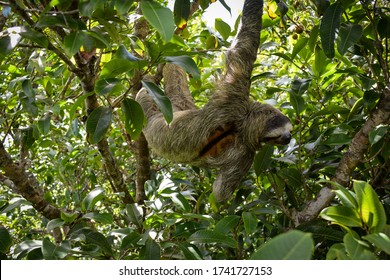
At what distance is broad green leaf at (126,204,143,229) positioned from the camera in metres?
3.20

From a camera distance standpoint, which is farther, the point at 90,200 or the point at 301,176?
the point at 301,176

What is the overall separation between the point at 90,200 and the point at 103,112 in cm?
67

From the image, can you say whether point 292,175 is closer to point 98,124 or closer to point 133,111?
point 133,111

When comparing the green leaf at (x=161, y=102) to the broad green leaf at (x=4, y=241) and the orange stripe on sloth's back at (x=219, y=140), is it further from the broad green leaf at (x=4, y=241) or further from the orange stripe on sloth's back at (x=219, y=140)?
the orange stripe on sloth's back at (x=219, y=140)

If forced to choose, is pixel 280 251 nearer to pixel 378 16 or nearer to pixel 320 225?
pixel 320 225

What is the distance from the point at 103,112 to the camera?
2947 millimetres

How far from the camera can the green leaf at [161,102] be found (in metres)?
2.63

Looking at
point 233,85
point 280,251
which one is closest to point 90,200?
point 233,85

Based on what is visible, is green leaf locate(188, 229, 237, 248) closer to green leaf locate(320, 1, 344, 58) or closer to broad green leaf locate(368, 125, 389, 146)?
broad green leaf locate(368, 125, 389, 146)

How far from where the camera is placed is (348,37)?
3.32m

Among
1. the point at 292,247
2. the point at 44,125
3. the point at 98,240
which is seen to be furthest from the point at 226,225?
the point at 292,247

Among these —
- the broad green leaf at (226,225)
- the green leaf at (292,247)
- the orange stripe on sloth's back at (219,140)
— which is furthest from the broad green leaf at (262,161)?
the green leaf at (292,247)

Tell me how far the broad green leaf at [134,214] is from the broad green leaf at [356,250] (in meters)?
1.80

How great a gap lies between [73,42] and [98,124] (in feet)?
1.90
